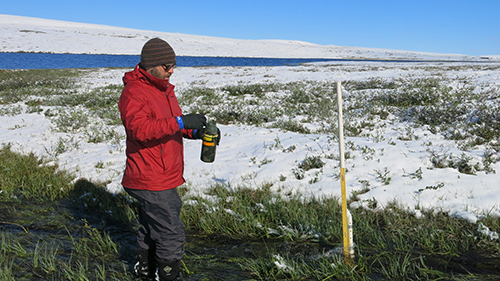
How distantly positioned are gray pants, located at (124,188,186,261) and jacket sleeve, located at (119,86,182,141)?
1.90 ft

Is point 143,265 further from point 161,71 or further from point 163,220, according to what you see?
point 161,71

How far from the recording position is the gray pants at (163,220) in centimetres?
295

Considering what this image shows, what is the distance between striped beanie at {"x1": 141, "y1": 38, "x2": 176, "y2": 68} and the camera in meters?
2.83

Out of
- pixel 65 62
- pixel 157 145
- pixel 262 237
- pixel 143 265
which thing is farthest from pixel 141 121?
pixel 65 62

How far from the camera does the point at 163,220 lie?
300 centimetres

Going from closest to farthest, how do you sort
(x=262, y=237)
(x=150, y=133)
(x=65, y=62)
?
(x=150, y=133)
(x=262, y=237)
(x=65, y=62)

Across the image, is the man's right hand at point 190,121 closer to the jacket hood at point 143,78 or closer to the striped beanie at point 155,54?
the jacket hood at point 143,78

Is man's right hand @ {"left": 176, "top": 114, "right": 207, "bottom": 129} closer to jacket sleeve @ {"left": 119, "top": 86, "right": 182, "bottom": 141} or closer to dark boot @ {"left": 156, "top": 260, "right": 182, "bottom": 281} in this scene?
jacket sleeve @ {"left": 119, "top": 86, "right": 182, "bottom": 141}

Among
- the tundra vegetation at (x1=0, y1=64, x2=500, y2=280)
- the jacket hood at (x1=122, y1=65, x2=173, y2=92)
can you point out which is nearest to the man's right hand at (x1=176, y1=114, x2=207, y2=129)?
the jacket hood at (x1=122, y1=65, x2=173, y2=92)

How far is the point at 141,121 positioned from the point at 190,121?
1.37ft

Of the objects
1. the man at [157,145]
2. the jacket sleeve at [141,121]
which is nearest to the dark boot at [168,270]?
the man at [157,145]

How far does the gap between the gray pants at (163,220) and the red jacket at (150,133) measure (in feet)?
0.28

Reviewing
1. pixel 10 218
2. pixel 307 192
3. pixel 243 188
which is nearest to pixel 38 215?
pixel 10 218

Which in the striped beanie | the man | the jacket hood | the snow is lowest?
the snow
